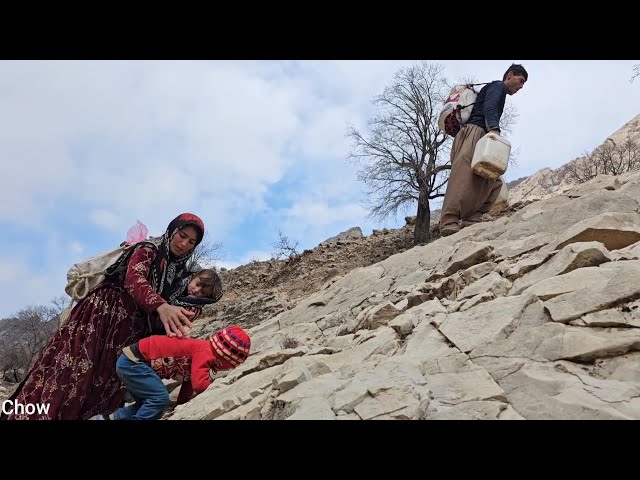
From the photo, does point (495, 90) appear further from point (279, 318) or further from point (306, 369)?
point (306, 369)

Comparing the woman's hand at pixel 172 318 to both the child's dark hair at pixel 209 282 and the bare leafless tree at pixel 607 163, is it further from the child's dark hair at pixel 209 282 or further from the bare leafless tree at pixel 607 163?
the bare leafless tree at pixel 607 163

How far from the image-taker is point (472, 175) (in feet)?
17.8

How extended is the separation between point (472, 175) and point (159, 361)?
4.17 metres

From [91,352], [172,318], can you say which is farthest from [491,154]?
[91,352]

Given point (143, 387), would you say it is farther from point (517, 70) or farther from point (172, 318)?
point (517, 70)

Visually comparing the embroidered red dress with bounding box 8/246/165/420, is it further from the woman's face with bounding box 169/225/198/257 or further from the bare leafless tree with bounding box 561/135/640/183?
the bare leafless tree with bounding box 561/135/640/183

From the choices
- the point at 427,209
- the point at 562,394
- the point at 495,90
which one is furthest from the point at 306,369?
the point at 427,209

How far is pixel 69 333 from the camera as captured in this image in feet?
9.13

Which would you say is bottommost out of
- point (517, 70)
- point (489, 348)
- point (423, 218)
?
point (489, 348)

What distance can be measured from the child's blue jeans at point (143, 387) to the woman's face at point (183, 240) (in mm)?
664

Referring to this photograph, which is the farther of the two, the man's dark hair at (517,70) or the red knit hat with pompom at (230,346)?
the man's dark hair at (517,70)

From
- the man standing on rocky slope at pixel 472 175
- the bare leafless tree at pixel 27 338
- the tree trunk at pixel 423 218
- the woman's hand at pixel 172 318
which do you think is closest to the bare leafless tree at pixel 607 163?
the tree trunk at pixel 423 218

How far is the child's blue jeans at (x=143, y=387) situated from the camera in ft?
8.36

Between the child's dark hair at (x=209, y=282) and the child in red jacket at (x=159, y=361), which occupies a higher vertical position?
the child's dark hair at (x=209, y=282)
